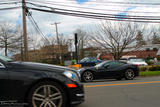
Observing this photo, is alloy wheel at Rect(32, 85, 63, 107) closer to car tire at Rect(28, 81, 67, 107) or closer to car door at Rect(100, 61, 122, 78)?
car tire at Rect(28, 81, 67, 107)

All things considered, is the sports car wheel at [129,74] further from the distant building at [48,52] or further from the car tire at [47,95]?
the distant building at [48,52]

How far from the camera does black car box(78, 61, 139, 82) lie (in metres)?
10.7

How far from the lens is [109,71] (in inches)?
427

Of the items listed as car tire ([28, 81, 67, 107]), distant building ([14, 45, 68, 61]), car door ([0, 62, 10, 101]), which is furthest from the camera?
distant building ([14, 45, 68, 61])

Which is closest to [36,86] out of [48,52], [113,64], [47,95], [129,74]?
[47,95]

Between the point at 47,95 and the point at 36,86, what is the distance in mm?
321

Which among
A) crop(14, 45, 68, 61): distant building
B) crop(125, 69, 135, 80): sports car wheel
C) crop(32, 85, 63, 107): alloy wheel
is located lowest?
crop(125, 69, 135, 80): sports car wheel

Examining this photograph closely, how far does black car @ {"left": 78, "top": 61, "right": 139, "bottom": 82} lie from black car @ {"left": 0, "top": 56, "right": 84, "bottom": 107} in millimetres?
6770

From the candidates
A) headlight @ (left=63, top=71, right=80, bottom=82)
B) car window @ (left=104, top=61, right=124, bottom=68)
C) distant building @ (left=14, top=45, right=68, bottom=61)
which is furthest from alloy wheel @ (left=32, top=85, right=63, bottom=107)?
distant building @ (left=14, top=45, right=68, bottom=61)

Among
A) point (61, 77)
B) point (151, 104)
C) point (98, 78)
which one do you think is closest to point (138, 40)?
point (98, 78)

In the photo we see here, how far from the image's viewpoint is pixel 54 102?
151 inches

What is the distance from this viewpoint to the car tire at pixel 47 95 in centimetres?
370

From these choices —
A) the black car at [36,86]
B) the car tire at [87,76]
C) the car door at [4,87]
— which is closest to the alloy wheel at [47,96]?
the black car at [36,86]

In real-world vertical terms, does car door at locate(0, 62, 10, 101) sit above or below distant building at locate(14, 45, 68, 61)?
below
